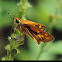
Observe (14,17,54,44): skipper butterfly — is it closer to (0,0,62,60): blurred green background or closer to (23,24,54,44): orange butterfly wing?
(23,24,54,44): orange butterfly wing

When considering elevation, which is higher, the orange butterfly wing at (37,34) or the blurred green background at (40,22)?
the orange butterfly wing at (37,34)

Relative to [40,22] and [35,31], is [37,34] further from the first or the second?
[40,22]

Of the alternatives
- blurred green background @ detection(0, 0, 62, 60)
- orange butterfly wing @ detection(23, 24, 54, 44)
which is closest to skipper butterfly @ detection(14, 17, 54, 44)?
orange butterfly wing @ detection(23, 24, 54, 44)

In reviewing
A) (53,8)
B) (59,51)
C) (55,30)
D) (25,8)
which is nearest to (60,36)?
(55,30)

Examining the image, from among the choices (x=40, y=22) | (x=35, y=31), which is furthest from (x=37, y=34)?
(x=40, y=22)

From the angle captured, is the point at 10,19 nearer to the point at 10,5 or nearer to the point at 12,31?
the point at 12,31

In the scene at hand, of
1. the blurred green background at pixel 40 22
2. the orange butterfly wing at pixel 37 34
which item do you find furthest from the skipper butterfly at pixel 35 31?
the blurred green background at pixel 40 22

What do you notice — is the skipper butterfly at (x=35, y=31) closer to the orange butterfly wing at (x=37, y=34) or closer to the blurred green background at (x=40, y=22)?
the orange butterfly wing at (x=37, y=34)
